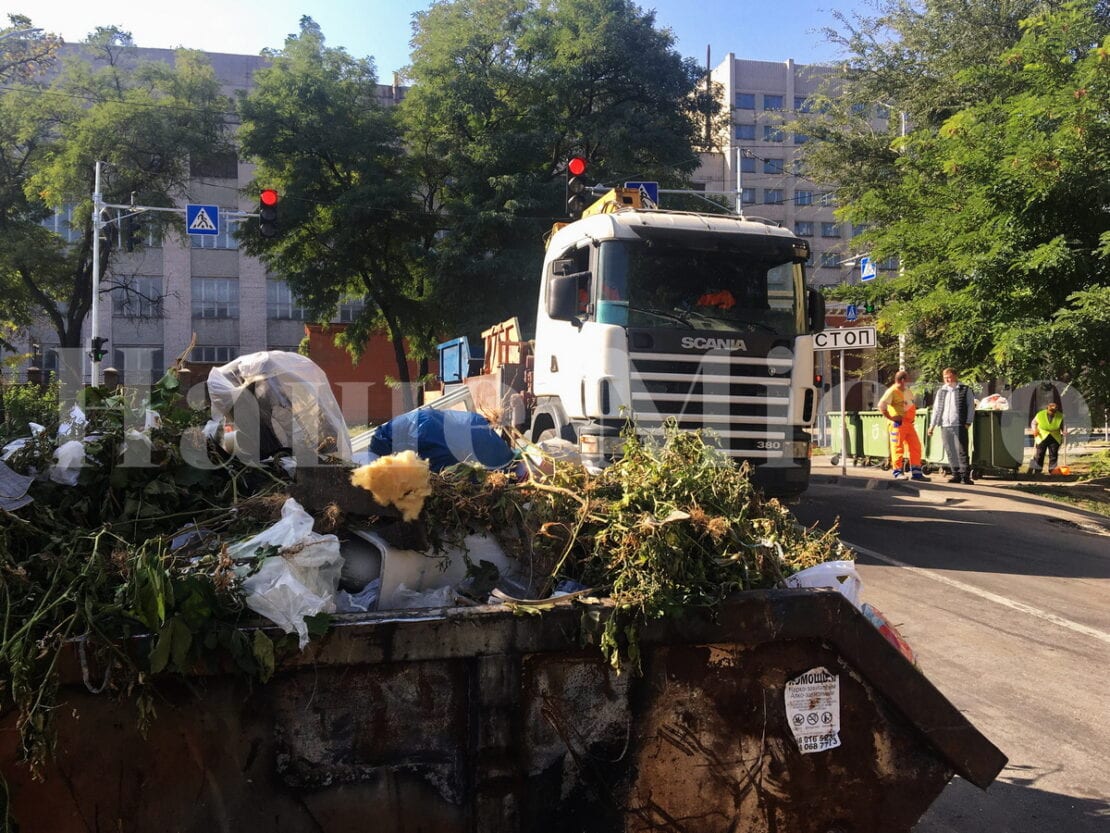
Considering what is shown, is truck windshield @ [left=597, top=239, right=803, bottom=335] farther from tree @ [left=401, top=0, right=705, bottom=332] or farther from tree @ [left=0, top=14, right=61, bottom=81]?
tree @ [left=0, top=14, right=61, bottom=81]

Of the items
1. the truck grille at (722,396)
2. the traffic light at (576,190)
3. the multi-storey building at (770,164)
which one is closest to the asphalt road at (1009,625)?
the truck grille at (722,396)

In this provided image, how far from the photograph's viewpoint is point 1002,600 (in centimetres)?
737

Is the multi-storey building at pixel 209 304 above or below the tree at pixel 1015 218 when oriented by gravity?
above

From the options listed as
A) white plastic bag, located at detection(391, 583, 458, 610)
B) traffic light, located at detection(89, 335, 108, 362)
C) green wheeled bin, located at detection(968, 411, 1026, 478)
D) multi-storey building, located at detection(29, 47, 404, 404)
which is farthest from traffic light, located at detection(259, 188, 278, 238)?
multi-storey building, located at detection(29, 47, 404, 404)

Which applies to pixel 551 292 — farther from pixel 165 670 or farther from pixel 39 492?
pixel 165 670

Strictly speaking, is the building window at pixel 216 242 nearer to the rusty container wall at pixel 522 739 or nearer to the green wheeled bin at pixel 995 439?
the green wheeled bin at pixel 995 439

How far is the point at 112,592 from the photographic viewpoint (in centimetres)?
224

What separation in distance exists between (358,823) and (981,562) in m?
8.30

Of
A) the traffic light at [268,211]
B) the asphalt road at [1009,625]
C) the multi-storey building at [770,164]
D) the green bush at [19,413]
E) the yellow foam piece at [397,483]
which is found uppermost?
the multi-storey building at [770,164]

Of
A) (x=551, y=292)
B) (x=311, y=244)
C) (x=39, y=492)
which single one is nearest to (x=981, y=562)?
(x=551, y=292)

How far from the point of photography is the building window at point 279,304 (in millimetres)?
48156

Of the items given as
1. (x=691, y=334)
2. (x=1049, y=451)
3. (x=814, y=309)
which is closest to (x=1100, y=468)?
(x=1049, y=451)

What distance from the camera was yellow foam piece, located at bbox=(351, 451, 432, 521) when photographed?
2.66 m

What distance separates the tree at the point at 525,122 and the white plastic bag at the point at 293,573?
18193mm
